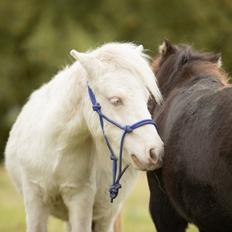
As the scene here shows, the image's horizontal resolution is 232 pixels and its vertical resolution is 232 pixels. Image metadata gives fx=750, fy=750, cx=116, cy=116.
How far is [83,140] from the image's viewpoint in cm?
549

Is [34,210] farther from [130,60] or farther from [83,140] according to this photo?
[130,60]

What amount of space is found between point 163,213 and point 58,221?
521 centimetres

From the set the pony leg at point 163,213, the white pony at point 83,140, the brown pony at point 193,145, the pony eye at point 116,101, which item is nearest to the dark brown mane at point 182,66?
the brown pony at point 193,145

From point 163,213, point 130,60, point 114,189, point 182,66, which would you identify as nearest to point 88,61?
Answer: point 130,60

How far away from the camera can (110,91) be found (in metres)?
5.03

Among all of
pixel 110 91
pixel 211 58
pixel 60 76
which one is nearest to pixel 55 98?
pixel 60 76

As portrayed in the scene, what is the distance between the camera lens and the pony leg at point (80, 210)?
18.2 feet

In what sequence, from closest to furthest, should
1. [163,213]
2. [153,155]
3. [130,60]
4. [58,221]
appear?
[153,155], [130,60], [163,213], [58,221]

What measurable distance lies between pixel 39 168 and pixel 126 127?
945 millimetres

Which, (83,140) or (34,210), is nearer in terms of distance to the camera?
(83,140)

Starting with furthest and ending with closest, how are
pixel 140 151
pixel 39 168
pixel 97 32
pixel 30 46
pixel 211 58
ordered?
pixel 97 32, pixel 30 46, pixel 211 58, pixel 39 168, pixel 140 151

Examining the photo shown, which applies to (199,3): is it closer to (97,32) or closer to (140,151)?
(97,32)

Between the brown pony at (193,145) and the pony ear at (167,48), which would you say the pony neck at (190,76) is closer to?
the brown pony at (193,145)

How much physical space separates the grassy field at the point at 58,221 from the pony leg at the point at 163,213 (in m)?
3.46
